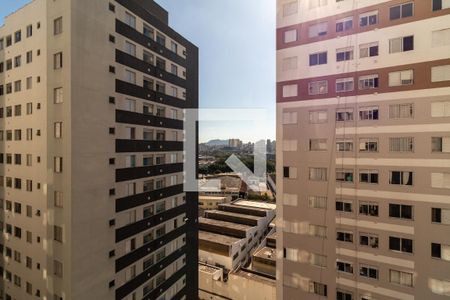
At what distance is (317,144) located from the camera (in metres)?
15.9

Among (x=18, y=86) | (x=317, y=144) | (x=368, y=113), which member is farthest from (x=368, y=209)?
(x=18, y=86)

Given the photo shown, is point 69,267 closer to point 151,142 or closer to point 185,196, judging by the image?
point 151,142

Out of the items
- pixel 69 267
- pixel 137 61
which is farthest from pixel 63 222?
pixel 137 61

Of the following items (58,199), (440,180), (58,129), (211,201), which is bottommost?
(211,201)

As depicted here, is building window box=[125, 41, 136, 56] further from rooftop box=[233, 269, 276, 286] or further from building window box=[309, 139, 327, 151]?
rooftop box=[233, 269, 276, 286]

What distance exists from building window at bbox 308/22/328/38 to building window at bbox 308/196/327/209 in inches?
392

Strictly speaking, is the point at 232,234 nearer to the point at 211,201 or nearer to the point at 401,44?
the point at 211,201

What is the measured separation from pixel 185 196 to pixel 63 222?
38.0 feet

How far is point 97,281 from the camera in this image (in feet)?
47.9

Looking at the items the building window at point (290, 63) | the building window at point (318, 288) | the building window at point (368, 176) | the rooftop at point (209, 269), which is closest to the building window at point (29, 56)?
the building window at point (290, 63)

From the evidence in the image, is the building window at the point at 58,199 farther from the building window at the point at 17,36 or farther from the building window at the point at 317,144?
the building window at the point at 317,144

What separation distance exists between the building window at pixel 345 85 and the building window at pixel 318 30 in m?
3.12

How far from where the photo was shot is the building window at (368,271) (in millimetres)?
14703

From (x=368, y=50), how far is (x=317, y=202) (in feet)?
30.4
